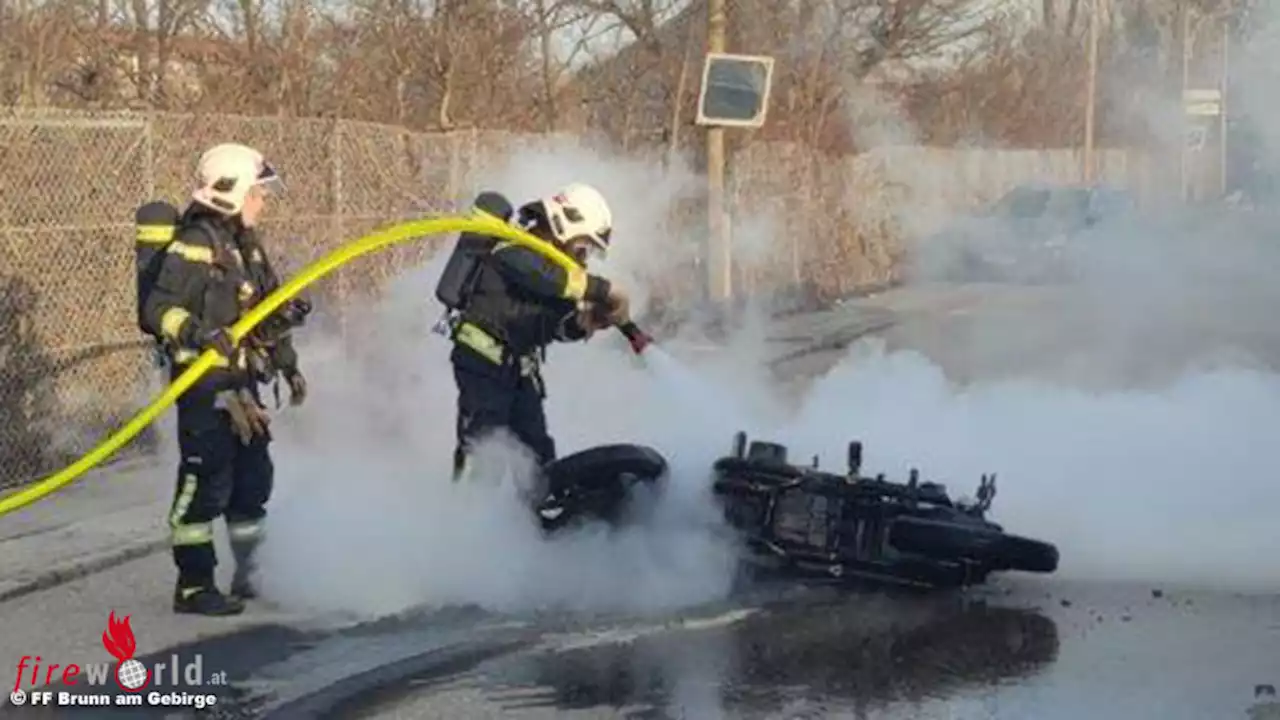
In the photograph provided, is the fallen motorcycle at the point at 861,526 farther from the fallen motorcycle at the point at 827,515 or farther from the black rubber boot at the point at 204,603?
the black rubber boot at the point at 204,603

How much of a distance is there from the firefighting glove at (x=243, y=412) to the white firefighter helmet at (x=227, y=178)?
0.71 meters

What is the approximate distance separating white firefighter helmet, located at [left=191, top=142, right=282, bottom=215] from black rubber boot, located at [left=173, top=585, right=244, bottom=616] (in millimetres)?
1506

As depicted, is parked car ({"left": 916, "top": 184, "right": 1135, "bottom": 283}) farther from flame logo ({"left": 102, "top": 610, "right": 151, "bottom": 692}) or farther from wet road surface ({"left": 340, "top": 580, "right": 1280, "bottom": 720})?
flame logo ({"left": 102, "top": 610, "right": 151, "bottom": 692})

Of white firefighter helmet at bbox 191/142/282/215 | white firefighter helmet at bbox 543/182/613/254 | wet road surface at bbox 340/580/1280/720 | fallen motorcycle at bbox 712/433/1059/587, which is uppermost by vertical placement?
white firefighter helmet at bbox 191/142/282/215

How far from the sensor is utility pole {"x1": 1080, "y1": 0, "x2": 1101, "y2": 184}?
39.0 meters

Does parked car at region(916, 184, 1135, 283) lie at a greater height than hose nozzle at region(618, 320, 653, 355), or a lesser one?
lesser

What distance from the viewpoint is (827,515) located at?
8320 mm

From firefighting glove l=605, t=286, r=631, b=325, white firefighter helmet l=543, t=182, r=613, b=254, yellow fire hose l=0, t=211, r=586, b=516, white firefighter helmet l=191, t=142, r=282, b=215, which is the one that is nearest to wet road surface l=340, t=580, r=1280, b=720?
firefighting glove l=605, t=286, r=631, b=325

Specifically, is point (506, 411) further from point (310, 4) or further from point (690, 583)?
point (310, 4)

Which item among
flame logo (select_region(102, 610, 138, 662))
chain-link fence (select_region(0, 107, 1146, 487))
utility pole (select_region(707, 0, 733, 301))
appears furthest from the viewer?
utility pole (select_region(707, 0, 733, 301))

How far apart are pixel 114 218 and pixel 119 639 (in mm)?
5276

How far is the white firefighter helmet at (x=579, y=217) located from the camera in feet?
28.2

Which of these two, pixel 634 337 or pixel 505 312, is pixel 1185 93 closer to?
pixel 634 337

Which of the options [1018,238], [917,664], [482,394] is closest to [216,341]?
[482,394]
